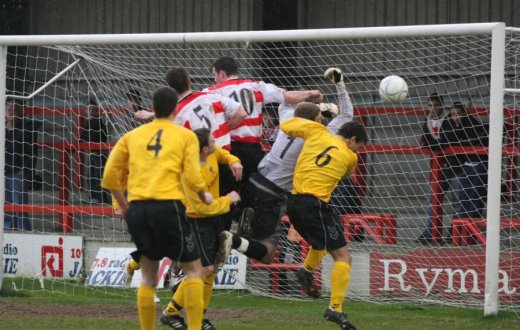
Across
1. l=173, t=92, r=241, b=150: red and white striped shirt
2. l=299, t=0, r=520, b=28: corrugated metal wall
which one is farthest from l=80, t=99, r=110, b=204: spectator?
l=173, t=92, r=241, b=150: red and white striped shirt

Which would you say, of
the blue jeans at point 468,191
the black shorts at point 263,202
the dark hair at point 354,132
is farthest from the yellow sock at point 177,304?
the blue jeans at point 468,191

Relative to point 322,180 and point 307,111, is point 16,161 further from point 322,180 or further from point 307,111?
point 322,180

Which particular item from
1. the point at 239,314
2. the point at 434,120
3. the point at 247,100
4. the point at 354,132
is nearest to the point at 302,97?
the point at 247,100

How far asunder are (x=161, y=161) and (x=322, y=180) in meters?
2.09

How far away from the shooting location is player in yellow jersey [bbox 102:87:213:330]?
8445mm

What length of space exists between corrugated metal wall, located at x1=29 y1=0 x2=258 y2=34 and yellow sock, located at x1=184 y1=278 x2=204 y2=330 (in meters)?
10.2

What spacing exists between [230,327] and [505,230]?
381 centimetres

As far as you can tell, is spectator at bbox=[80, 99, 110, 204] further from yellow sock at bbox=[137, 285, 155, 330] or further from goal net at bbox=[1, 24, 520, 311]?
yellow sock at bbox=[137, 285, 155, 330]

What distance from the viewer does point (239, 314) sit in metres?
11.1

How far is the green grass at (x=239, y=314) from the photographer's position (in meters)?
10.3

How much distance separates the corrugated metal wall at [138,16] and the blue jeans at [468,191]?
628cm

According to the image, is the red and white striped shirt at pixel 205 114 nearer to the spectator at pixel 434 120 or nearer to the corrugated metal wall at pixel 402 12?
the spectator at pixel 434 120

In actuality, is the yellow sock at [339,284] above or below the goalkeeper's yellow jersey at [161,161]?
below

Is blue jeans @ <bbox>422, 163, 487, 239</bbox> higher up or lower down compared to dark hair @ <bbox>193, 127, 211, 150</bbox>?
lower down
